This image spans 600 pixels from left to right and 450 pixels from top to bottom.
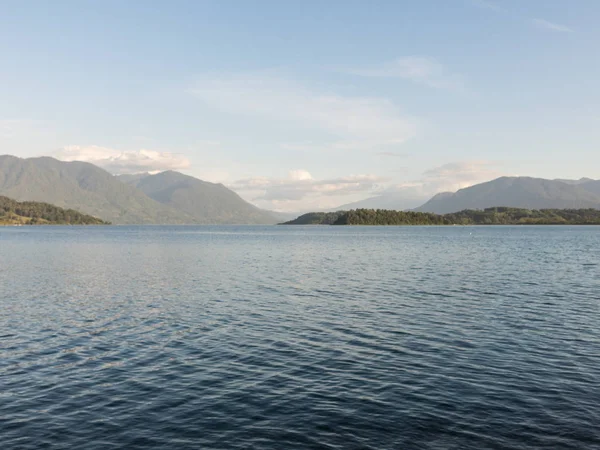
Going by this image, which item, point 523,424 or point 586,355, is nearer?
point 523,424

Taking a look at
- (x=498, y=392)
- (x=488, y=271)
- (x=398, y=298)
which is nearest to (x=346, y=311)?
(x=398, y=298)

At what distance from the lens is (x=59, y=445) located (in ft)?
61.5

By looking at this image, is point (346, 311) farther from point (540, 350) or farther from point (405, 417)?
point (405, 417)

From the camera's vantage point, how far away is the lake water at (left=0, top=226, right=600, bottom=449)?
19.9 metres

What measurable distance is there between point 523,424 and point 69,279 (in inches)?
2798

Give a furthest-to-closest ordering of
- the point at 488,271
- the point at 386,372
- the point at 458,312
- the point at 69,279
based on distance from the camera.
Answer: the point at 488,271 → the point at 69,279 → the point at 458,312 → the point at 386,372

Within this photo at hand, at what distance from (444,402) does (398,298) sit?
31935 millimetres

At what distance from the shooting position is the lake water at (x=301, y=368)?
19.9 m

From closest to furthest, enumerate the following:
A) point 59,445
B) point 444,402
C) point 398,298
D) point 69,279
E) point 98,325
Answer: point 59,445 < point 444,402 < point 98,325 < point 398,298 < point 69,279

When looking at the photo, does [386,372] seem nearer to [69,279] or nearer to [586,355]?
[586,355]

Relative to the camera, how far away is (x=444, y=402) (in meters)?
23.1

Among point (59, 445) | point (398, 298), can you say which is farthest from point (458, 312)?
point (59, 445)

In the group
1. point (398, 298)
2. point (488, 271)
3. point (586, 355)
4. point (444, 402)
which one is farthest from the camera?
point (488, 271)

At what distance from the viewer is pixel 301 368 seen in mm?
28781
